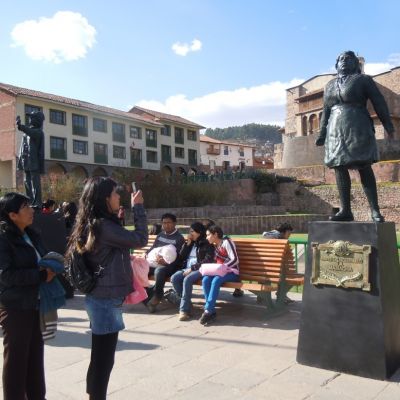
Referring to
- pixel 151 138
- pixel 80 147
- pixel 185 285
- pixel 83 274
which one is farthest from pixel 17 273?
pixel 151 138

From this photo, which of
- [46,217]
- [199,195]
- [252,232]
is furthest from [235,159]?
[46,217]

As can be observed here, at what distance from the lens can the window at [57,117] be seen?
38291mm

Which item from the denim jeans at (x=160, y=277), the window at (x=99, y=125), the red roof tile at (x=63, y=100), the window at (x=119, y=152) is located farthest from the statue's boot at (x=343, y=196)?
the window at (x=119, y=152)

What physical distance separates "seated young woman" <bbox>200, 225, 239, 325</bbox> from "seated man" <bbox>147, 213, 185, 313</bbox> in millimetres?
706

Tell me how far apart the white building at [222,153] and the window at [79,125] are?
3008 centimetres

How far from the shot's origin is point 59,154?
38.6 metres

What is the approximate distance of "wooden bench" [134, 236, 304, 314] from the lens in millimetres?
6207

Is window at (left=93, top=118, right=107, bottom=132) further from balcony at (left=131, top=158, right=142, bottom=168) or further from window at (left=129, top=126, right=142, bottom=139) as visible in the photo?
balcony at (left=131, top=158, right=142, bottom=168)

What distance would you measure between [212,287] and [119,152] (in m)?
40.2

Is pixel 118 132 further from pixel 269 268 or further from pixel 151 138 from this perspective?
pixel 269 268

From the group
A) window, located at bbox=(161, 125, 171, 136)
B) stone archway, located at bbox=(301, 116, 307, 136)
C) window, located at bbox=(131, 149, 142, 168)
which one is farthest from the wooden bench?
stone archway, located at bbox=(301, 116, 307, 136)

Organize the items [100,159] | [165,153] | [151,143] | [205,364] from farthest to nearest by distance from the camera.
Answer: [165,153] < [151,143] < [100,159] < [205,364]

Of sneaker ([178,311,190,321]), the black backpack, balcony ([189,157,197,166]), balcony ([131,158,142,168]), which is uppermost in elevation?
balcony ([189,157,197,166])

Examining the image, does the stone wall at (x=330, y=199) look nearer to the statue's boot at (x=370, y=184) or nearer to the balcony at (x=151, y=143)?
the balcony at (x=151, y=143)
